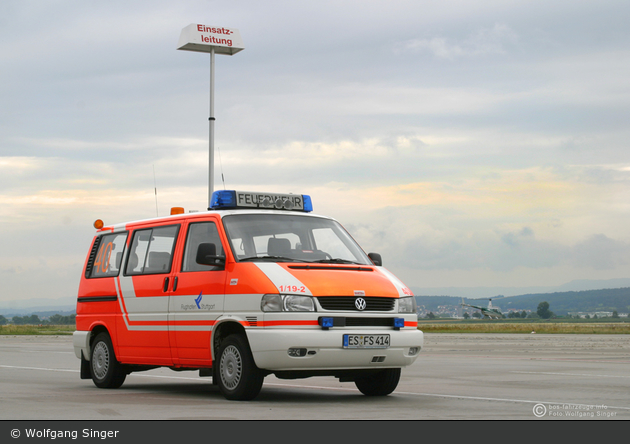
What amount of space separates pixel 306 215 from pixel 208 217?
4.45 ft

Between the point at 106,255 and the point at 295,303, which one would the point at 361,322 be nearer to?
the point at 295,303

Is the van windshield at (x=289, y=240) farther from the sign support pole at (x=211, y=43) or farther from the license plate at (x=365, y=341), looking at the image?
the sign support pole at (x=211, y=43)

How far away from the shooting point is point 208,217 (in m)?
11.0

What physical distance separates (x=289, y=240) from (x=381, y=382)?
221 centimetres

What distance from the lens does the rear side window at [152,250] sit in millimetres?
11516

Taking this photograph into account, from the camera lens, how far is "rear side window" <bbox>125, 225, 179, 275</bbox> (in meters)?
11.5

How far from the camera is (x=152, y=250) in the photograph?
11.9 meters

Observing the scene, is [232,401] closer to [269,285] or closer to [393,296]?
[269,285]

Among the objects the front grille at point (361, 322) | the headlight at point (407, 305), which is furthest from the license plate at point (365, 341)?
the headlight at point (407, 305)

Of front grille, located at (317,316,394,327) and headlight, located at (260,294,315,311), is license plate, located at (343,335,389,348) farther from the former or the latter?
headlight, located at (260,294,315,311)

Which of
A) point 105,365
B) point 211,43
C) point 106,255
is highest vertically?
point 211,43
